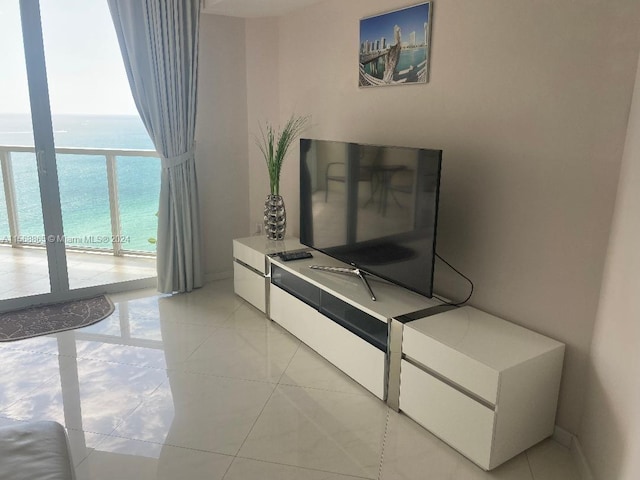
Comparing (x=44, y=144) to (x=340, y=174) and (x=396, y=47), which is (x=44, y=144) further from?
(x=396, y=47)

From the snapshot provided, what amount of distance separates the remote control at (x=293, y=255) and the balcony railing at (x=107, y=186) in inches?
57.9

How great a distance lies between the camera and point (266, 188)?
4.51 m

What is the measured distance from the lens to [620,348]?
185cm

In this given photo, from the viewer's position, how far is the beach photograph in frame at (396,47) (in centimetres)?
277

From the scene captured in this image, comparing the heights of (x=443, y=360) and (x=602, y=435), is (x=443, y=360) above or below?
above

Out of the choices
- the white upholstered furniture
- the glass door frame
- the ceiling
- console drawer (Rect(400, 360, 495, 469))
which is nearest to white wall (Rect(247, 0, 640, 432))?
console drawer (Rect(400, 360, 495, 469))

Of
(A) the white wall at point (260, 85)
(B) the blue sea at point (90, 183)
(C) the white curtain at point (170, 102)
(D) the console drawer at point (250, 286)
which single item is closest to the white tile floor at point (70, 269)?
(B) the blue sea at point (90, 183)

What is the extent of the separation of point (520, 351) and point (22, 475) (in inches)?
74.4

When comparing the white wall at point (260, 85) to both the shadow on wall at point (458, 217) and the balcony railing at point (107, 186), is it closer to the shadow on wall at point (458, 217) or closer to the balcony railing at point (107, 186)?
the balcony railing at point (107, 186)

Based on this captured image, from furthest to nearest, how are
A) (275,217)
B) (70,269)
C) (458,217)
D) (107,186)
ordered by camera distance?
(107,186) < (70,269) < (275,217) < (458,217)

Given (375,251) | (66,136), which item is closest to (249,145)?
(66,136)

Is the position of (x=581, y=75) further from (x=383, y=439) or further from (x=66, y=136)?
(x=66, y=136)

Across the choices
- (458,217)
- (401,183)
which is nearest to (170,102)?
(401,183)

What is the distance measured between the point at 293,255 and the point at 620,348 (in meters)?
2.18
